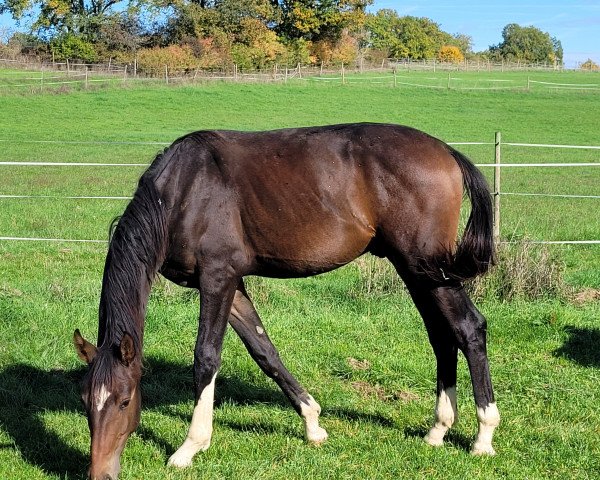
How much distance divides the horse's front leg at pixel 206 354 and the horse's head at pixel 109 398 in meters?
0.51

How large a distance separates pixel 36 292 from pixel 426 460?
4.76 metres

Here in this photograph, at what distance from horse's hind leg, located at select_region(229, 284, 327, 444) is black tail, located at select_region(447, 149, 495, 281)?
119cm

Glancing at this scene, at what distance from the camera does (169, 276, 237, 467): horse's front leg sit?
4137 millimetres

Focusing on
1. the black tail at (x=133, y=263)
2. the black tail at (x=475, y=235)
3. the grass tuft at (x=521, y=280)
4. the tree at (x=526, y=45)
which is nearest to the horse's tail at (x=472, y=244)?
the black tail at (x=475, y=235)

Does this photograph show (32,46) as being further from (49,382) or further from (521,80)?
(49,382)

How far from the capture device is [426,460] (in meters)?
4.12

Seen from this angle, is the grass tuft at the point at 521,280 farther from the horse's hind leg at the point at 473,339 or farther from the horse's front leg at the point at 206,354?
the horse's front leg at the point at 206,354

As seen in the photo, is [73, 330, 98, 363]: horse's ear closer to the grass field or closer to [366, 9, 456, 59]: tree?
the grass field

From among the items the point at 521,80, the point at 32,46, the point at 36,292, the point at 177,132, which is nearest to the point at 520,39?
the point at 521,80

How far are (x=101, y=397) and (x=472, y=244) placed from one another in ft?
7.22

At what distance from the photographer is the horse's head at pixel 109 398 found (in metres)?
3.50

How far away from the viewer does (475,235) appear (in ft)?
14.1

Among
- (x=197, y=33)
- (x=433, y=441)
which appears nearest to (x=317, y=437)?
(x=433, y=441)

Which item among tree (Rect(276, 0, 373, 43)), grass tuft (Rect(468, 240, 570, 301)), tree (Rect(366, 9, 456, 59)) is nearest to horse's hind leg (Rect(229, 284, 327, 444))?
grass tuft (Rect(468, 240, 570, 301))
